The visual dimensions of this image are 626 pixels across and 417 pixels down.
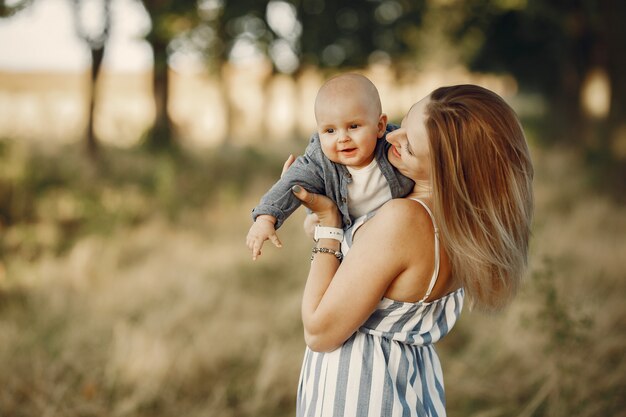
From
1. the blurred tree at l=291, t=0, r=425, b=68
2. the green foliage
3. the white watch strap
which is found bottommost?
the green foliage

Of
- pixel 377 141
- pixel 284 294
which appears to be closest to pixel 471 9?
pixel 284 294

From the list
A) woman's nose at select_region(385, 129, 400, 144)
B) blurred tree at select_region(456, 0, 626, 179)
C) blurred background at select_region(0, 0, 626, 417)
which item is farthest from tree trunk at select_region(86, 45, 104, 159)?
woman's nose at select_region(385, 129, 400, 144)

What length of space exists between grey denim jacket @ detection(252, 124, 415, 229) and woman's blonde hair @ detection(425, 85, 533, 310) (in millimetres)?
203

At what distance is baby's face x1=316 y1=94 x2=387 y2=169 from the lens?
1.71 meters

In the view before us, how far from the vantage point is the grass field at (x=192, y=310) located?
382 centimetres

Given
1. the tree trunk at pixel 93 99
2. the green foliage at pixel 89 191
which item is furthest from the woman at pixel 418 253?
the tree trunk at pixel 93 99

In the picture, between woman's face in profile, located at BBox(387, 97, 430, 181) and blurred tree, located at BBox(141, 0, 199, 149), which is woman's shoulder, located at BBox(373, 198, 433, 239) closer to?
woman's face in profile, located at BBox(387, 97, 430, 181)

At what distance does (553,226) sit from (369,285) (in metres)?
6.01

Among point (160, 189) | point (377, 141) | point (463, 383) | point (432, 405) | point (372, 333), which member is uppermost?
point (377, 141)

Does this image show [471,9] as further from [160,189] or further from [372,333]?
[372,333]

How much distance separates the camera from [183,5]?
312 inches

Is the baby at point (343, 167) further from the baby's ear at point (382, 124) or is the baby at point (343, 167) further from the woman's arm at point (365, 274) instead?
the woman's arm at point (365, 274)

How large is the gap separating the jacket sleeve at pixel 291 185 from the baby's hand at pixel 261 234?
2 cm

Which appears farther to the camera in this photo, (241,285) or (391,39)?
(391,39)
